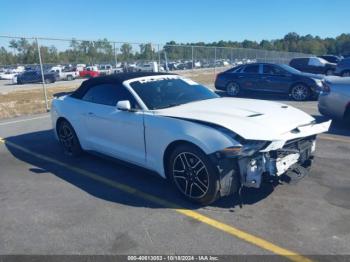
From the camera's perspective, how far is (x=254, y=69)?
1446 cm

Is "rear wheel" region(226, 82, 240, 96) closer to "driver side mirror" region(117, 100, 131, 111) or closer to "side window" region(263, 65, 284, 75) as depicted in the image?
"side window" region(263, 65, 284, 75)

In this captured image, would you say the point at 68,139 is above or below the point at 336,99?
below

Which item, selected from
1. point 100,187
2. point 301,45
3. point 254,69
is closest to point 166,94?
point 100,187

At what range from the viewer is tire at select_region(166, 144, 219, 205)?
3.90 metres

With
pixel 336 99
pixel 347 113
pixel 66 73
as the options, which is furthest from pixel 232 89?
pixel 66 73

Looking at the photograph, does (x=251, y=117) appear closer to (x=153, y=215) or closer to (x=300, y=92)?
(x=153, y=215)

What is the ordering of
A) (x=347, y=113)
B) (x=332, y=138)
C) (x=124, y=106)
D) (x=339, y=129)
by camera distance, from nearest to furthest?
(x=124, y=106) → (x=332, y=138) → (x=347, y=113) → (x=339, y=129)

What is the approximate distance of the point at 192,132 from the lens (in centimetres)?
399

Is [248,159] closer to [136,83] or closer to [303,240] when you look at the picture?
[303,240]

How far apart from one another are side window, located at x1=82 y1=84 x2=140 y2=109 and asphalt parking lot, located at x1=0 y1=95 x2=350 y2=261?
107 cm

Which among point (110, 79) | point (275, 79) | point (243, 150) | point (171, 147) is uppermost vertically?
point (110, 79)

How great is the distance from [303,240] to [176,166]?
5.36 feet

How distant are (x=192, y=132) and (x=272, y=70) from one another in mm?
10867

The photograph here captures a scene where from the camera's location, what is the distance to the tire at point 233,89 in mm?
14891
